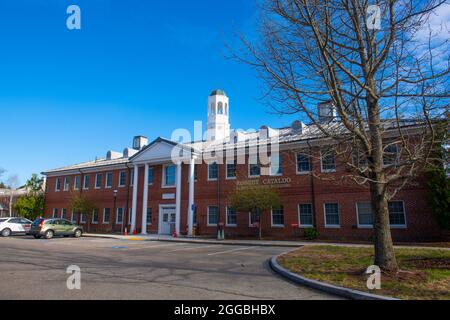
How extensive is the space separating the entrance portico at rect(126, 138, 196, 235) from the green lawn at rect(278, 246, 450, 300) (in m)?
16.4

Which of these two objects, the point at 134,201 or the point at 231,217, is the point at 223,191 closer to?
the point at 231,217

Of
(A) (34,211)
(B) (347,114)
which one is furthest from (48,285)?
(A) (34,211)

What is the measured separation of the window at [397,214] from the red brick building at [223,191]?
0.17 ft

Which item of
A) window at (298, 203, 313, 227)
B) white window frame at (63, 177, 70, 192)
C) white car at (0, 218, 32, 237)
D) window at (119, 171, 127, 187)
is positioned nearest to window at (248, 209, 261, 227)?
window at (298, 203, 313, 227)

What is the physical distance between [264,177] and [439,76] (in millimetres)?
16497

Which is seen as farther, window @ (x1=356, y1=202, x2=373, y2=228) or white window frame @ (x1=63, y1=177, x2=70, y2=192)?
white window frame @ (x1=63, y1=177, x2=70, y2=192)

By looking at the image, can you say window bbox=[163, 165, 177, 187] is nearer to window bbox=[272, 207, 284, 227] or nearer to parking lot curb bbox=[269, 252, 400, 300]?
window bbox=[272, 207, 284, 227]

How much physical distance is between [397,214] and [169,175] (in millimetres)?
18274

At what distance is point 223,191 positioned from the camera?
2509 cm

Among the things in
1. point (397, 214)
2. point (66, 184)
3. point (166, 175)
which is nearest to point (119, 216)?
point (166, 175)

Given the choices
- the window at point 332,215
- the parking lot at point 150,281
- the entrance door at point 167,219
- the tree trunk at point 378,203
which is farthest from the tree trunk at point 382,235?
the entrance door at point 167,219

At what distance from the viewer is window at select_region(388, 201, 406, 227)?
1837 cm

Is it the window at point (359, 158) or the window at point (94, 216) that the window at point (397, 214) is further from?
the window at point (94, 216)
